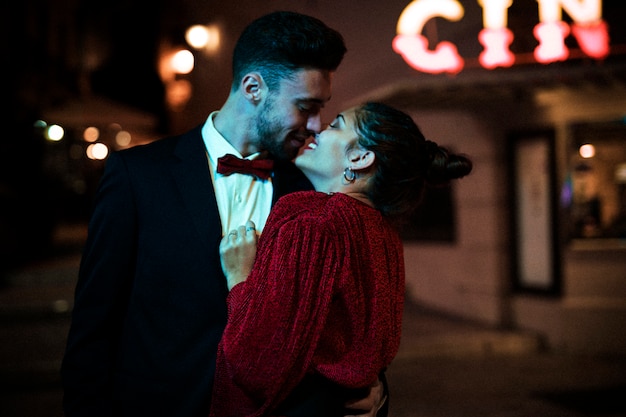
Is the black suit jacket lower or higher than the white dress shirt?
lower

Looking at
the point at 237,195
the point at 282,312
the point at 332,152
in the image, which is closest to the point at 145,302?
the point at 237,195

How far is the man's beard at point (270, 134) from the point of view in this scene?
232 centimetres

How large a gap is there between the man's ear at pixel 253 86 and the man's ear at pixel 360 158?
0.46m

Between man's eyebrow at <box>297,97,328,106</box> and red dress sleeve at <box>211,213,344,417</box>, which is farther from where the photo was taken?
man's eyebrow at <box>297,97,328,106</box>

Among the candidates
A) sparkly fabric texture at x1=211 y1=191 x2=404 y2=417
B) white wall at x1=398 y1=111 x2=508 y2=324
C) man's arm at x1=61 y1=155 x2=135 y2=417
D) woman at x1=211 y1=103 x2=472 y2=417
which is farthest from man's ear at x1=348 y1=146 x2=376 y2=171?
white wall at x1=398 y1=111 x2=508 y2=324

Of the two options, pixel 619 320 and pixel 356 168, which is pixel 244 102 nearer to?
pixel 356 168

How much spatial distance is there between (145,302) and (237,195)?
0.45m

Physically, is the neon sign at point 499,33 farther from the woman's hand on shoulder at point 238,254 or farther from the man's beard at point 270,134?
the woman's hand on shoulder at point 238,254

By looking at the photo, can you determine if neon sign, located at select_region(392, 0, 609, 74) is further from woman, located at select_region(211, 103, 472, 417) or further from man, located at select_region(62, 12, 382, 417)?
woman, located at select_region(211, 103, 472, 417)

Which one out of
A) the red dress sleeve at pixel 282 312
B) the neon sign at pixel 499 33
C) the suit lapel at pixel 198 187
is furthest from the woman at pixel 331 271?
the neon sign at pixel 499 33

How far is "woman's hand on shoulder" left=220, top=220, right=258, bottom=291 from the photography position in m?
2.03

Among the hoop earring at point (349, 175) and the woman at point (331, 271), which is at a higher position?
the hoop earring at point (349, 175)

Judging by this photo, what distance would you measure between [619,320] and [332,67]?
22.6 ft

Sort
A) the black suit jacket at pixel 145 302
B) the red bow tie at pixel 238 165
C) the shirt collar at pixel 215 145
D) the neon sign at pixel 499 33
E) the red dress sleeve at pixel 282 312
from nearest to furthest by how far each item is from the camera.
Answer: the red dress sleeve at pixel 282 312
the black suit jacket at pixel 145 302
the red bow tie at pixel 238 165
the shirt collar at pixel 215 145
the neon sign at pixel 499 33
